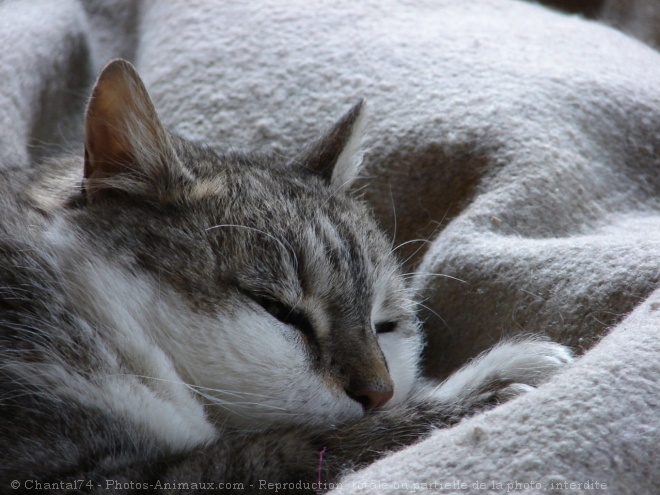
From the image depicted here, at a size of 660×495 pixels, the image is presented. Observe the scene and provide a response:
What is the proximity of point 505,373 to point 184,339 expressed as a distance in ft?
1.84

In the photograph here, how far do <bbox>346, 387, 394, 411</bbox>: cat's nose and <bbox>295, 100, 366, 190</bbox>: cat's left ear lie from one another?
1.75 ft

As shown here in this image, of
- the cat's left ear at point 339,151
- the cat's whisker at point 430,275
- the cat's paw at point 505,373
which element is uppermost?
the cat's left ear at point 339,151

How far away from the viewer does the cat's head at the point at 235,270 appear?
1.18 metres

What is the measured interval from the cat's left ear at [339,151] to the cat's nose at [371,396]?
21.0 inches

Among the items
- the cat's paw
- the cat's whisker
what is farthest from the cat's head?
the cat's whisker

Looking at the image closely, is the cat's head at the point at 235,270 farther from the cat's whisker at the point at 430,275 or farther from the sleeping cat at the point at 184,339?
the cat's whisker at the point at 430,275

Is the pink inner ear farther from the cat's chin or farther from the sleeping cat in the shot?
the cat's chin

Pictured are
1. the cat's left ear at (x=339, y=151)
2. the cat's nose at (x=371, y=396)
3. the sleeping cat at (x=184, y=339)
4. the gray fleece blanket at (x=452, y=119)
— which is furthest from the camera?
the cat's left ear at (x=339, y=151)

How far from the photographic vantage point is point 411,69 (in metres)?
2.02

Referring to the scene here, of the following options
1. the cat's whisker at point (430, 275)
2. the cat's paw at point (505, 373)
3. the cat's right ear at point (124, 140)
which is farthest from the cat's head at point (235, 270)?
the cat's whisker at point (430, 275)

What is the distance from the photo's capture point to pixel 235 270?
4.01 feet

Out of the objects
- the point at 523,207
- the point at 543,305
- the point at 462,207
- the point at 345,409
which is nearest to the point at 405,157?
the point at 462,207

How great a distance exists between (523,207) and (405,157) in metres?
0.34

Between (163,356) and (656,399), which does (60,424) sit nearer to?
(163,356)
